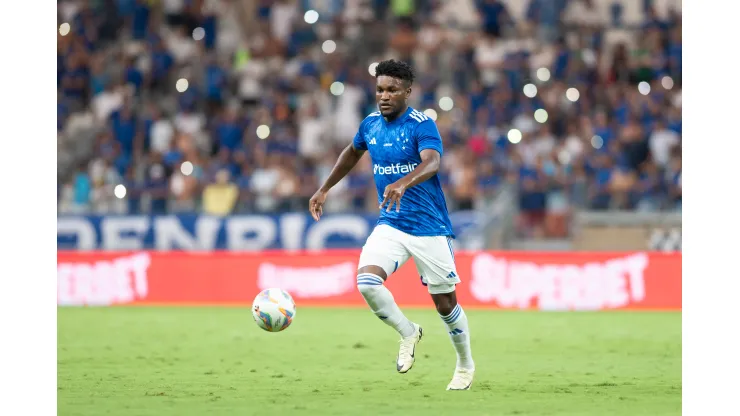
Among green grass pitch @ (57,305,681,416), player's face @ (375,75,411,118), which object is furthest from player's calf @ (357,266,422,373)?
player's face @ (375,75,411,118)

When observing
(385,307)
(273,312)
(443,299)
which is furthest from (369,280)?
(273,312)

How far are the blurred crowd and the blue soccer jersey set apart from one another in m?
10.0

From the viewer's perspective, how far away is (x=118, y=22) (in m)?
25.2

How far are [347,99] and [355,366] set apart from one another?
39.5 feet

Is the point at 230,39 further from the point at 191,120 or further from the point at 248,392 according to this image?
the point at 248,392

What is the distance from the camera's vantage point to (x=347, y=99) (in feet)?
72.4

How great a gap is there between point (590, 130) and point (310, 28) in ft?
22.3

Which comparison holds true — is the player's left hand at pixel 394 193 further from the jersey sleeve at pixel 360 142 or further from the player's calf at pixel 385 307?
the jersey sleeve at pixel 360 142

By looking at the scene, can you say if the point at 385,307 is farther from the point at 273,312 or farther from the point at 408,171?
the point at 273,312

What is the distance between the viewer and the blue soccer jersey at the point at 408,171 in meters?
8.83

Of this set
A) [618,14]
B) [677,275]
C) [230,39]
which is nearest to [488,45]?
[618,14]

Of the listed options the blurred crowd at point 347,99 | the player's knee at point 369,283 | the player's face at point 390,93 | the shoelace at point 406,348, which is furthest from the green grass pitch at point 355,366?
the blurred crowd at point 347,99

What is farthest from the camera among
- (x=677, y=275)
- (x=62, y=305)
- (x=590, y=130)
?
(x=590, y=130)

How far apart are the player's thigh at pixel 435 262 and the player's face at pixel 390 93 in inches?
41.9
